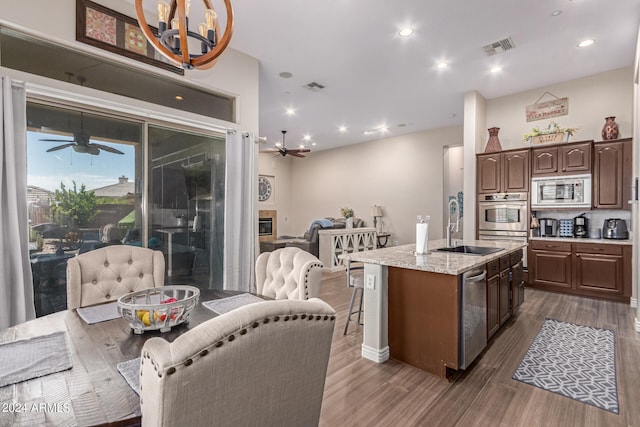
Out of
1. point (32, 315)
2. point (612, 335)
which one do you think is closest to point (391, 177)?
point (612, 335)

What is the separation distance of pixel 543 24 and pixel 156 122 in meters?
4.36

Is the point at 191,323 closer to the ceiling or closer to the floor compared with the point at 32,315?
closer to the ceiling

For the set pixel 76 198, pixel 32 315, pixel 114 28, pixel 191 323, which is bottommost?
pixel 32 315

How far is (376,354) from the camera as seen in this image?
8.75 feet

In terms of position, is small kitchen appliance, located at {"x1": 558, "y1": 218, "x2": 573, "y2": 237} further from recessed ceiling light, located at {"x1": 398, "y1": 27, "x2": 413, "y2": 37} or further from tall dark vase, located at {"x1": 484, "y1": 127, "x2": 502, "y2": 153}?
recessed ceiling light, located at {"x1": 398, "y1": 27, "x2": 413, "y2": 37}

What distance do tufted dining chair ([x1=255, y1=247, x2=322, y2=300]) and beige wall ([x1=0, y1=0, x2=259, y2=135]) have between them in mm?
2146

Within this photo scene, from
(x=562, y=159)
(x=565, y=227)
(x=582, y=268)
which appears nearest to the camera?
(x=582, y=268)

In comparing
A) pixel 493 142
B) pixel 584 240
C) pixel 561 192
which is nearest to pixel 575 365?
pixel 584 240

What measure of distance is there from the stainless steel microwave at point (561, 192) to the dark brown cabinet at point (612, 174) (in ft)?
0.38

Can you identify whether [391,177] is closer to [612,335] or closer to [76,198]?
[612,335]

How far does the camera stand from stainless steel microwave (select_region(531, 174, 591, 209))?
460 centimetres

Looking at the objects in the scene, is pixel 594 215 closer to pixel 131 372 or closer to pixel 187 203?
pixel 187 203

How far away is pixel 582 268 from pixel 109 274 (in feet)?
18.8

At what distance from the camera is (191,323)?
57.5 inches
